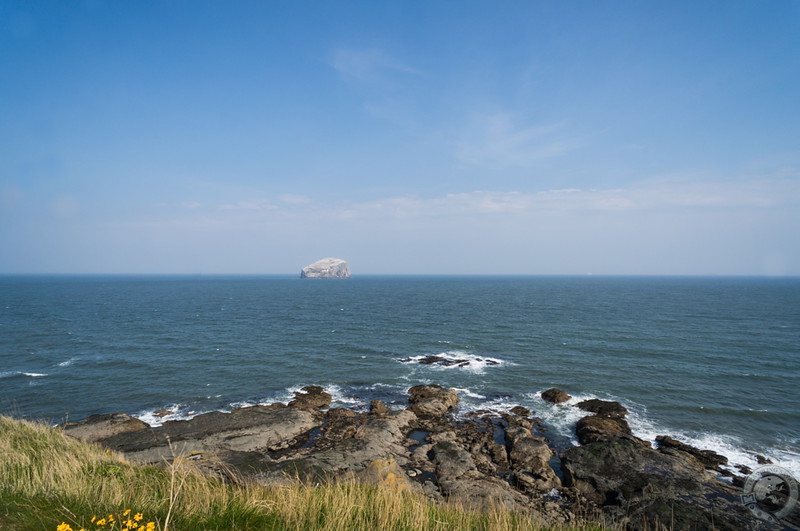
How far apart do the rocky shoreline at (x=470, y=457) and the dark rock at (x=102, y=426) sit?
0.22 feet

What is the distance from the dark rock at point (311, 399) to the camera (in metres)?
27.0

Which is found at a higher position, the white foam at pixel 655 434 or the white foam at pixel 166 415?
the white foam at pixel 655 434

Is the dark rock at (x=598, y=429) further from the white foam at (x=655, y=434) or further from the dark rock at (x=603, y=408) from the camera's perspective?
the dark rock at (x=603, y=408)

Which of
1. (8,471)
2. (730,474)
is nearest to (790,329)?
(730,474)

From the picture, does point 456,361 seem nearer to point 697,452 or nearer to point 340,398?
point 340,398

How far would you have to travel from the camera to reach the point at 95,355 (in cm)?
3938

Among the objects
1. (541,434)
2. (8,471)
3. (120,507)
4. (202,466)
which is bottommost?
(541,434)

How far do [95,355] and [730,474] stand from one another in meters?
56.2

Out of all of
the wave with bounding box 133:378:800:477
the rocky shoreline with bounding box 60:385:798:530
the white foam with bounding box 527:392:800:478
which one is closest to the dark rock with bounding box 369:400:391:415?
the rocky shoreline with bounding box 60:385:798:530

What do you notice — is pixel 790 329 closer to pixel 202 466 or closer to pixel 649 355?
pixel 649 355

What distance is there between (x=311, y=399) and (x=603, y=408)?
74.3 feet

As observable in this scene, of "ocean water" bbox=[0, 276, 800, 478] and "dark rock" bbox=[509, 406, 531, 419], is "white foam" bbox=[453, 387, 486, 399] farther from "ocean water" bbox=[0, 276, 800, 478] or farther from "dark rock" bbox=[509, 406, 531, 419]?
"dark rock" bbox=[509, 406, 531, 419]

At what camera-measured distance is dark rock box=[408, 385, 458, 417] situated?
26.2 metres

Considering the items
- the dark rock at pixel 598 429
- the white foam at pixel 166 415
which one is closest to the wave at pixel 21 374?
the white foam at pixel 166 415
